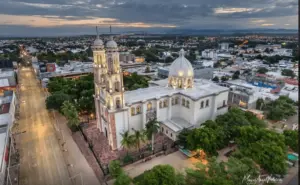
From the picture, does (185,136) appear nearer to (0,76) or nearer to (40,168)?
(40,168)

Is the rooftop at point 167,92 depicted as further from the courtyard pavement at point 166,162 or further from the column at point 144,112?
the courtyard pavement at point 166,162

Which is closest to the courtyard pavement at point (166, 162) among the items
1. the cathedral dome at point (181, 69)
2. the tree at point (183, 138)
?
the tree at point (183, 138)

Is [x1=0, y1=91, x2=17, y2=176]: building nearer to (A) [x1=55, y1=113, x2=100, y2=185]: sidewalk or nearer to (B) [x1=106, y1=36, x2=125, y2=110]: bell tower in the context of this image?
(A) [x1=55, y1=113, x2=100, y2=185]: sidewalk

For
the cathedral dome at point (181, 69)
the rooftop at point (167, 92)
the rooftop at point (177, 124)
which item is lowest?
the rooftop at point (177, 124)

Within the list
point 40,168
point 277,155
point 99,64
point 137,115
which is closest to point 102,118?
point 137,115

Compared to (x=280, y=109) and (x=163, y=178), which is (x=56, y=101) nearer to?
(x=163, y=178)

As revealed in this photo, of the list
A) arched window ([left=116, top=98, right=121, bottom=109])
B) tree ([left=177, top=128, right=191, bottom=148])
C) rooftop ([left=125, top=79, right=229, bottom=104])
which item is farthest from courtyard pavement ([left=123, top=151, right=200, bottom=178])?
rooftop ([left=125, top=79, right=229, bottom=104])

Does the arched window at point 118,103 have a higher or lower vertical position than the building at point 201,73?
lower
